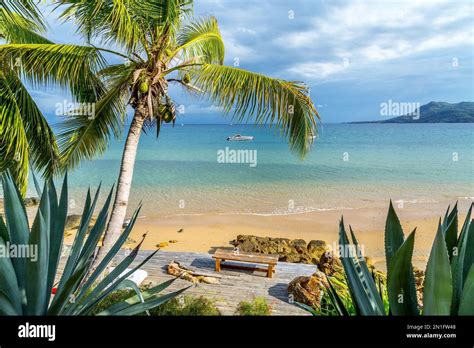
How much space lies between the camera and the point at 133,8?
3.94 metres

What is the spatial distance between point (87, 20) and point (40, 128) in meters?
1.58

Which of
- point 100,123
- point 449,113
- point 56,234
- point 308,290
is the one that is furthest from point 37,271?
point 449,113

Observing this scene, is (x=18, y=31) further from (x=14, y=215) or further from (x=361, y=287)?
(x=361, y=287)

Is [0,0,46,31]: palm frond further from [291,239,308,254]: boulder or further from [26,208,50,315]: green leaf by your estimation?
[291,239,308,254]: boulder

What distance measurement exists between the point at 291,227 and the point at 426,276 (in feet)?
37.0

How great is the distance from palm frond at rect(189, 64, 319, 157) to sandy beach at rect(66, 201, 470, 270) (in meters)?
5.63

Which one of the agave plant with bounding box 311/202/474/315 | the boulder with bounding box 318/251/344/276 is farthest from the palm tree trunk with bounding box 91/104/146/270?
the boulder with bounding box 318/251/344/276

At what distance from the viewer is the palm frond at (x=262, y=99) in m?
3.96

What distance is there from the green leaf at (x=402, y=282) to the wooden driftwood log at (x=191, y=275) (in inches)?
176

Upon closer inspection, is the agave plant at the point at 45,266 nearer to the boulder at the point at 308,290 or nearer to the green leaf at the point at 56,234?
the green leaf at the point at 56,234

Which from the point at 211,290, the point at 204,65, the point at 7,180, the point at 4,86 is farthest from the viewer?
Answer: the point at 211,290

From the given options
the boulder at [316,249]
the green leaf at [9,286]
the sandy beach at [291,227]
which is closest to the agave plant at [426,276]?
the green leaf at [9,286]

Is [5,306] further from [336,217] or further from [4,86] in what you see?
[336,217]

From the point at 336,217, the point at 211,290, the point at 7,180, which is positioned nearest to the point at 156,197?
the point at 336,217
